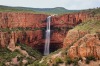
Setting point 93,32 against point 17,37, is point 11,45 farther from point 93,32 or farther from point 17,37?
point 93,32

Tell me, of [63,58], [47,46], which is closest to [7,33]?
[47,46]

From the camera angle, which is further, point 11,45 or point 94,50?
point 11,45

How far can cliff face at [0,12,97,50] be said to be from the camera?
114 meters

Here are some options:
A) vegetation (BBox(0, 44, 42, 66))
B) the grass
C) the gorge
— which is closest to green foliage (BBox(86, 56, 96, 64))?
the grass

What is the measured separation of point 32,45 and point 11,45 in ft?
20.6

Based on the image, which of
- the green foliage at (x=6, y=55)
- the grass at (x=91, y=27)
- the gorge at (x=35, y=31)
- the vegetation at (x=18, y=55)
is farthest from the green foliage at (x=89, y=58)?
the gorge at (x=35, y=31)

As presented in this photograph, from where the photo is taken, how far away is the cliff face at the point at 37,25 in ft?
374

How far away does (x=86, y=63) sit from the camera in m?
73.5

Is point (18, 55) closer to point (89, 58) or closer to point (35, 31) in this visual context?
point (35, 31)

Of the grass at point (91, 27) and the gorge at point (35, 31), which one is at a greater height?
the grass at point (91, 27)

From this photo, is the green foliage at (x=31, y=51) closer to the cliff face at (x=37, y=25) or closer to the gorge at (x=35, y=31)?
the gorge at (x=35, y=31)

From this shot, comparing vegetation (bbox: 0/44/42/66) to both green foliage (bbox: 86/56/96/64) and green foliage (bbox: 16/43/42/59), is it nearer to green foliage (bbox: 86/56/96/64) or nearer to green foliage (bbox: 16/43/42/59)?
green foliage (bbox: 16/43/42/59)

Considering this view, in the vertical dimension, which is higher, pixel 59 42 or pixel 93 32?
pixel 93 32

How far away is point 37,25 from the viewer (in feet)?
387
